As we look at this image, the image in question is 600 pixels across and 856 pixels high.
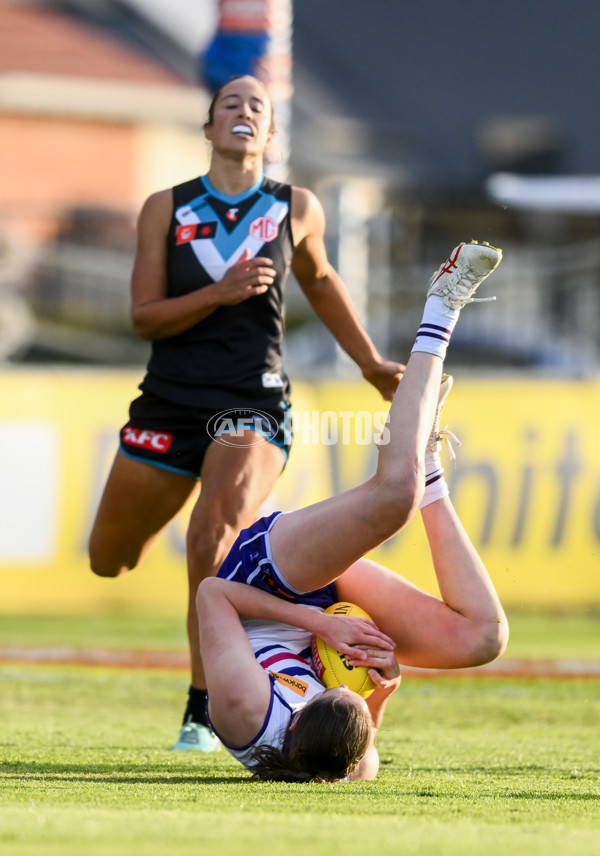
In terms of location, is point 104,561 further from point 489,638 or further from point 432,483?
point 489,638

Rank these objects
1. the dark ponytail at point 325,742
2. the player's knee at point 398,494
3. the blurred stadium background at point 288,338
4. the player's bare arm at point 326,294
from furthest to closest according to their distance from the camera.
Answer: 1. the blurred stadium background at point 288,338
2. the player's bare arm at point 326,294
3. the player's knee at point 398,494
4. the dark ponytail at point 325,742

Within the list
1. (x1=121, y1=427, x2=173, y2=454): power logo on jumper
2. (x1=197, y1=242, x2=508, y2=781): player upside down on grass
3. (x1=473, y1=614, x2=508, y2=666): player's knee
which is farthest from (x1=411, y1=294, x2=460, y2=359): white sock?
(x1=121, y1=427, x2=173, y2=454): power logo on jumper

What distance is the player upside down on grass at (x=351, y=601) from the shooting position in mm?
4379

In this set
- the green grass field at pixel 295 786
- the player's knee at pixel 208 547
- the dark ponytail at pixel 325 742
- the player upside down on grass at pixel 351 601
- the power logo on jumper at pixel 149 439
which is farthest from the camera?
the power logo on jumper at pixel 149 439

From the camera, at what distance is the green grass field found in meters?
3.27

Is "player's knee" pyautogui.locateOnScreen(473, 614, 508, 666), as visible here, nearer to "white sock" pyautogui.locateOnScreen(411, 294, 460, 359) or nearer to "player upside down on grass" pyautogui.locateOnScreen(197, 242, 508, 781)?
"player upside down on grass" pyautogui.locateOnScreen(197, 242, 508, 781)

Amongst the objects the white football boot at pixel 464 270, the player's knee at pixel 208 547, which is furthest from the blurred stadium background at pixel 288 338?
the player's knee at pixel 208 547

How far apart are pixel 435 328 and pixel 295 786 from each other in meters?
A: 1.64

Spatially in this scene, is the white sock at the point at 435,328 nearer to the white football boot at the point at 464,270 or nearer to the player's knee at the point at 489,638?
the white football boot at the point at 464,270

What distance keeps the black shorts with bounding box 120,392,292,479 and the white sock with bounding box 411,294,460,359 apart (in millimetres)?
854

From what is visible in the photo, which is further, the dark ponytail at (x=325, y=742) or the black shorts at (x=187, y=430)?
the black shorts at (x=187, y=430)

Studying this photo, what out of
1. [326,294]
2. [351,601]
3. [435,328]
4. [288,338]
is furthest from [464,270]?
[288,338]

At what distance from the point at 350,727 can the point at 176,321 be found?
1912mm

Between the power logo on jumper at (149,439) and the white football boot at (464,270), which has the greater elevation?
the white football boot at (464,270)
